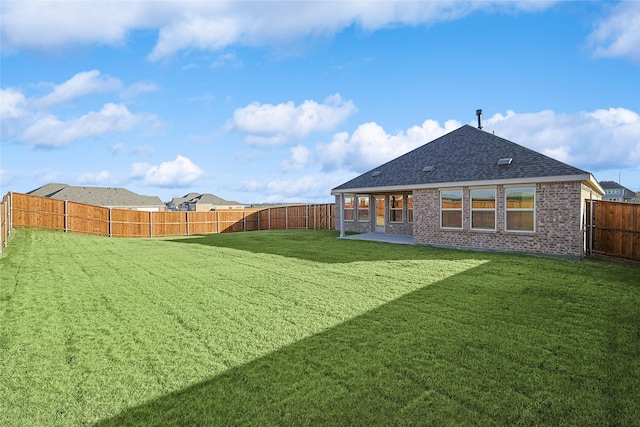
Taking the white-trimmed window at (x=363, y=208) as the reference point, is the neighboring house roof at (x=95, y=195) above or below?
above

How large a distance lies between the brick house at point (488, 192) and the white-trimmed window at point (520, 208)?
3 centimetres

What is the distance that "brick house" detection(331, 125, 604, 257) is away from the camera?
39.6 feet

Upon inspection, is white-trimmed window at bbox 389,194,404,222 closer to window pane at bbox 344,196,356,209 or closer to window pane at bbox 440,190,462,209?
window pane at bbox 344,196,356,209

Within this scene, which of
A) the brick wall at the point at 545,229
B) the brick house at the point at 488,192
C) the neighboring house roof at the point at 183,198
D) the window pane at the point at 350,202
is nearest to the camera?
the brick wall at the point at 545,229

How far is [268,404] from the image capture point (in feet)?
11.0

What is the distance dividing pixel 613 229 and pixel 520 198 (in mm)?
2928

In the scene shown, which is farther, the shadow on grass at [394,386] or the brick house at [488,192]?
the brick house at [488,192]

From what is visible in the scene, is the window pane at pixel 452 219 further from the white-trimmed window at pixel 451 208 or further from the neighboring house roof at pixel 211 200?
the neighboring house roof at pixel 211 200

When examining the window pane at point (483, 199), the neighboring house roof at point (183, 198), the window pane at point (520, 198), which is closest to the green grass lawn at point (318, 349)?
the window pane at point (520, 198)

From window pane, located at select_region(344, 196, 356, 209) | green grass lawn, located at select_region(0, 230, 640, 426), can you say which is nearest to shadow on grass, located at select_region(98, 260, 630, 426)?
green grass lawn, located at select_region(0, 230, 640, 426)

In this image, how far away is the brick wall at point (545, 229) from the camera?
38.8 ft

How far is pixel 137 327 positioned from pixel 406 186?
1275 centimetres

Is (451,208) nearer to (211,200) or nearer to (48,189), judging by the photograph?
(48,189)

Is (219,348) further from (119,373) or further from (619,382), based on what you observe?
(619,382)
